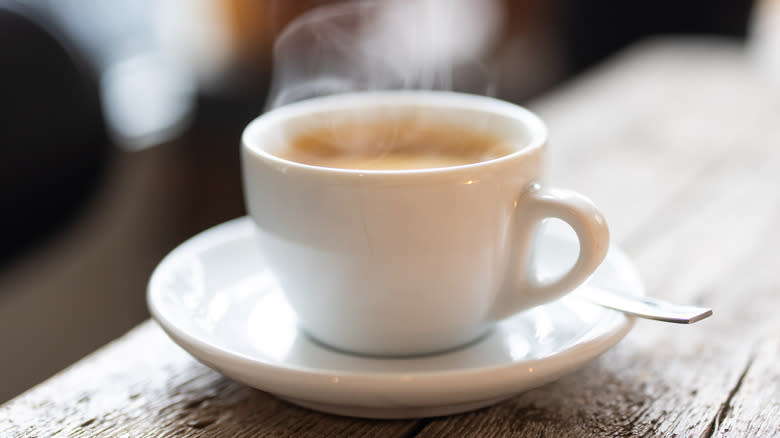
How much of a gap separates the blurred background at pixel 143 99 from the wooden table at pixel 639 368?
27 centimetres

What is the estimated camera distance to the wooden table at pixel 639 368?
19.5 inches

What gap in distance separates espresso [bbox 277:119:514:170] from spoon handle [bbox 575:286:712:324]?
14 centimetres

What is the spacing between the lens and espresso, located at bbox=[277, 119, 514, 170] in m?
0.64

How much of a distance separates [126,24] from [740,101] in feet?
5.63

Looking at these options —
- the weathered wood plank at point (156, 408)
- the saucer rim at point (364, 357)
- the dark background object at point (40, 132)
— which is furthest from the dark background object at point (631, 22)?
the weathered wood plank at point (156, 408)

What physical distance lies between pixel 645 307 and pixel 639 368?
2.7 inches

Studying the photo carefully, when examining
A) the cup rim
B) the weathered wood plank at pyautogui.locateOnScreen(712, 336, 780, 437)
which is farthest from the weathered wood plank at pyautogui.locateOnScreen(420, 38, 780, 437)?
the cup rim

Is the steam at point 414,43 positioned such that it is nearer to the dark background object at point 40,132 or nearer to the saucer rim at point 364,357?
the dark background object at point 40,132

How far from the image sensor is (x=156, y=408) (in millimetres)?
521

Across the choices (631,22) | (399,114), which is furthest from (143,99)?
(399,114)

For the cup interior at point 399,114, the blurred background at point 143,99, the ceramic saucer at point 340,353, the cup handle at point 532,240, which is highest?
the cup interior at point 399,114

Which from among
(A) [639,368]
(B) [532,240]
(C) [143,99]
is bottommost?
(C) [143,99]

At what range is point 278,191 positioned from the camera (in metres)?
0.52

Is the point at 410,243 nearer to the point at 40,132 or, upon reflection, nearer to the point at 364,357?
the point at 364,357
